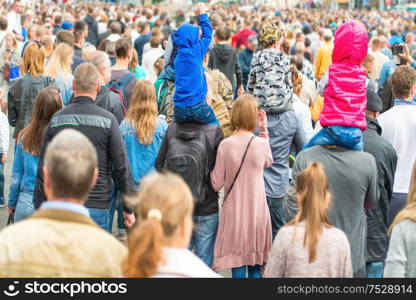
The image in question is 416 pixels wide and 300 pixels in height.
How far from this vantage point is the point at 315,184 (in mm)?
4328

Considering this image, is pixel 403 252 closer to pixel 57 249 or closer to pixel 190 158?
pixel 57 249

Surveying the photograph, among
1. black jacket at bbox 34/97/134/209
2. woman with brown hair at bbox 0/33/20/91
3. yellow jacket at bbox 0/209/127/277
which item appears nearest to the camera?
yellow jacket at bbox 0/209/127/277

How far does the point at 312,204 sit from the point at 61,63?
522cm

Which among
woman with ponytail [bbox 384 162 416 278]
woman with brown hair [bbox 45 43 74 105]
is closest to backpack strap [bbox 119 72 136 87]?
woman with brown hair [bbox 45 43 74 105]

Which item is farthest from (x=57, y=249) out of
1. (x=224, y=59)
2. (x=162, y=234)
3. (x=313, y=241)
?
(x=224, y=59)

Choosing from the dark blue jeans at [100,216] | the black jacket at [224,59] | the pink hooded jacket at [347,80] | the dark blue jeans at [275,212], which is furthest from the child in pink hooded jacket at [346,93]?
the black jacket at [224,59]

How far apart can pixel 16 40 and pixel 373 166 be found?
10.6 m

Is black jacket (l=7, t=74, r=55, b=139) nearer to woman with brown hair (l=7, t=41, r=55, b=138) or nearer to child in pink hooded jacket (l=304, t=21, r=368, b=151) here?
woman with brown hair (l=7, t=41, r=55, b=138)

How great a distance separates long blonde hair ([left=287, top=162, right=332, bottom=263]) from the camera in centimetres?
427

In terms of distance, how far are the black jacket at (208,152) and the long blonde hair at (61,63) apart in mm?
2924

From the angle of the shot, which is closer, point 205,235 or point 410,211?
point 410,211

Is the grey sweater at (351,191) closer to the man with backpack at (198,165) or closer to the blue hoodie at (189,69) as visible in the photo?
the man with backpack at (198,165)

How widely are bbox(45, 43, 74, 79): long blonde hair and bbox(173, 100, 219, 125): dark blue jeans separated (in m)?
3.00

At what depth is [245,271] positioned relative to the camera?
623 centimetres
